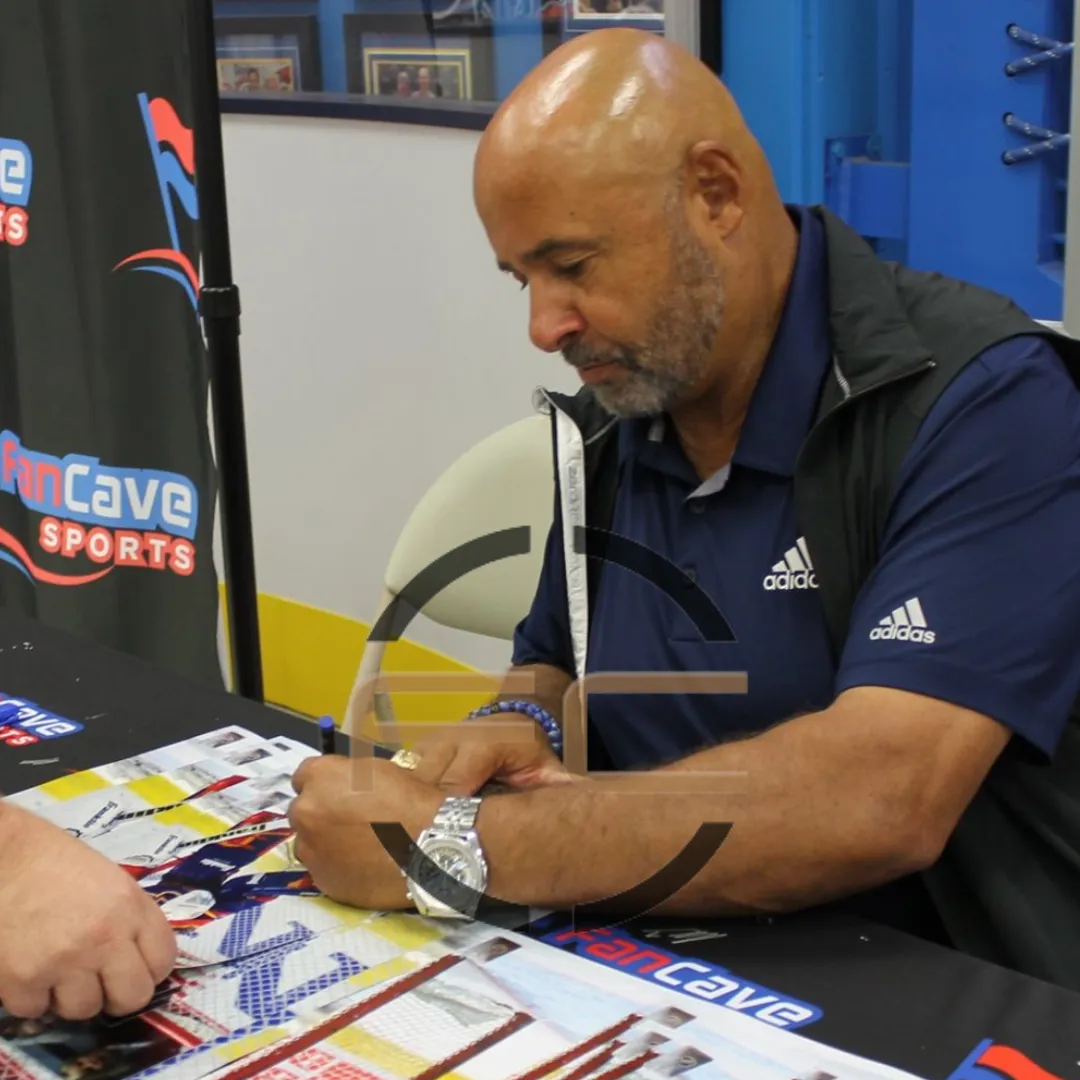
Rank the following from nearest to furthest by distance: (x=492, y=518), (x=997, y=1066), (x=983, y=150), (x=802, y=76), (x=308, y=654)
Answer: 1. (x=997, y=1066)
2. (x=492, y=518)
3. (x=983, y=150)
4. (x=802, y=76)
5. (x=308, y=654)

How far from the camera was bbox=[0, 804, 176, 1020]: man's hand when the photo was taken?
35.5 inches

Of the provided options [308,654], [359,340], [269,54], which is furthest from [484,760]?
[269,54]

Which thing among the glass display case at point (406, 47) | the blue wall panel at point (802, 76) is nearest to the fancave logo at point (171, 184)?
the glass display case at point (406, 47)

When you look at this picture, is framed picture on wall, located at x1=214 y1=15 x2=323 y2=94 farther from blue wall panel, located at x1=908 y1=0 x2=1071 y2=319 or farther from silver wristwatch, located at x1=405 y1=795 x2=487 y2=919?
silver wristwatch, located at x1=405 y1=795 x2=487 y2=919

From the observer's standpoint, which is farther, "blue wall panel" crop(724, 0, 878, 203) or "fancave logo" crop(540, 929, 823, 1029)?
"blue wall panel" crop(724, 0, 878, 203)

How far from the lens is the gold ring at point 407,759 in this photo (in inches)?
47.8

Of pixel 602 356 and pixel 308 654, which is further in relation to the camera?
pixel 308 654

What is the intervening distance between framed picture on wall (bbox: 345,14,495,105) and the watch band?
1.89 meters

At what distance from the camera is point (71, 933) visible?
3.01ft

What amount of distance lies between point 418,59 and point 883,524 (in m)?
1.98

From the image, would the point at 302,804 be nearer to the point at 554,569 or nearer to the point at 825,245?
the point at 554,569

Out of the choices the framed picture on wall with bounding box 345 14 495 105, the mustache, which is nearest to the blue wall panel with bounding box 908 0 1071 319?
the framed picture on wall with bounding box 345 14 495 105

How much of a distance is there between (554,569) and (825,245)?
41 cm

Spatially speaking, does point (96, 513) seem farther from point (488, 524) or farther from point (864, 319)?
point (864, 319)
